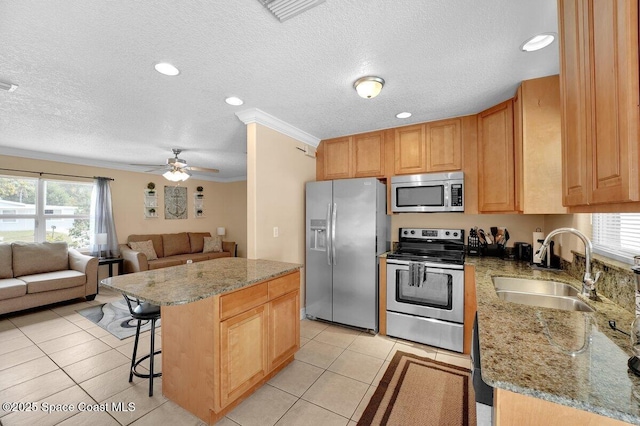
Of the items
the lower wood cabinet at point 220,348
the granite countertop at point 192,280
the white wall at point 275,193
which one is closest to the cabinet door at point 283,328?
the lower wood cabinet at point 220,348

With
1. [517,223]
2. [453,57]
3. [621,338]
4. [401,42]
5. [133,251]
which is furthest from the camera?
[133,251]

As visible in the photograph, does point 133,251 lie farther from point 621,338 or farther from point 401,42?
point 621,338

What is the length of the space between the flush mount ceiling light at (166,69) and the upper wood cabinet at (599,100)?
2.20 metres

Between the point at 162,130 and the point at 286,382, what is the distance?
10.3 feet

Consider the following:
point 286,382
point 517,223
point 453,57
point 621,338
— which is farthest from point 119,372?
point 517,223

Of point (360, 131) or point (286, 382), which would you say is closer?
point (286, 382)

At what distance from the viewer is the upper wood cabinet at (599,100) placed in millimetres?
708

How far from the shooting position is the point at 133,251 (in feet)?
16.4

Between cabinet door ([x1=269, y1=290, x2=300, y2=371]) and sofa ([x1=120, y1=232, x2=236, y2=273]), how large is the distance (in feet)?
12.6

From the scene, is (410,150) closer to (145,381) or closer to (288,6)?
(288,6)

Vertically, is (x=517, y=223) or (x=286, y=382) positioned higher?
(x=517, y=223)

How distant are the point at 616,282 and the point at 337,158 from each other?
2749 mm

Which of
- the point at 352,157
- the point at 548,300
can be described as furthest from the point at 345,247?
the point at 548,300

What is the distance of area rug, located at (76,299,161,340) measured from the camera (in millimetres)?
3115
